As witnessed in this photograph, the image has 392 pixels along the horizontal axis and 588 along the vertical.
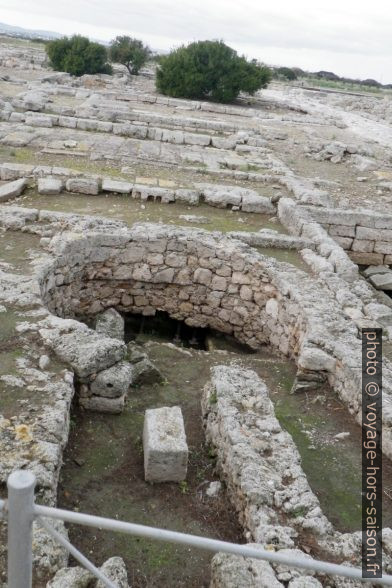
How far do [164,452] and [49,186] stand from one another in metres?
7.10

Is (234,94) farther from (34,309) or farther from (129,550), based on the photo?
(129,550)

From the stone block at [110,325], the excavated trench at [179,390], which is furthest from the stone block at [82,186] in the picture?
the stone block at [110,325]

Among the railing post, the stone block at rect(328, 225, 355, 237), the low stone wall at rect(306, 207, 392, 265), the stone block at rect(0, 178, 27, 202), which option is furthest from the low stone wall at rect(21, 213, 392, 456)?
the railing post

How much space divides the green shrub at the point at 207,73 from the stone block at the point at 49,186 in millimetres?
20352

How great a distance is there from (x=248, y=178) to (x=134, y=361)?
7.94m

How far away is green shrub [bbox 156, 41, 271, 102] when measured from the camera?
28750 mm

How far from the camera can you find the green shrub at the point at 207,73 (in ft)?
94.3

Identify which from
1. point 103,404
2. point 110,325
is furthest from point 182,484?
point 110,325

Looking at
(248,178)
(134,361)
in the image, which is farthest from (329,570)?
(248,178)

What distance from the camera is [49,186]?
33.0ft

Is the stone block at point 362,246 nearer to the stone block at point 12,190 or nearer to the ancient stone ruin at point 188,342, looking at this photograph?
the ancient stone ruin at point 188,342

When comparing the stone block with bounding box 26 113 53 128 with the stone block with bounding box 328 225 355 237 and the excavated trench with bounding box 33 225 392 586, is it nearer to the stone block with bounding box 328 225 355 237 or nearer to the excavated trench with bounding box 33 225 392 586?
the excavated trench with bounding box 33 225 392 586

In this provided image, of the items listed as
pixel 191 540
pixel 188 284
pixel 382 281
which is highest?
pixel 191 540

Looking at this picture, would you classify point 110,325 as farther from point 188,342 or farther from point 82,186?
point 82,186
